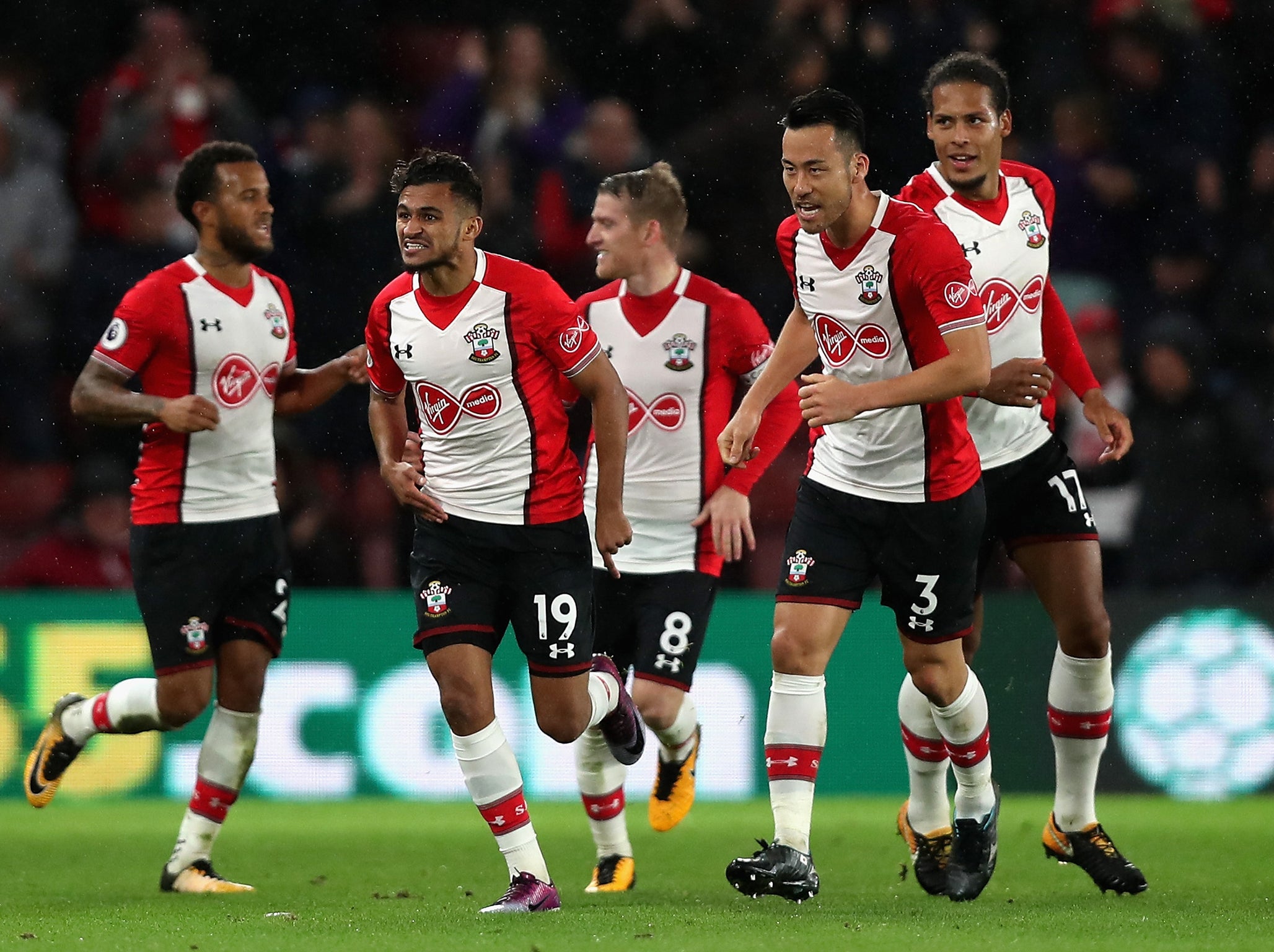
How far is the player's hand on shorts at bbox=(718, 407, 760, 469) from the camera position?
17.3 ft

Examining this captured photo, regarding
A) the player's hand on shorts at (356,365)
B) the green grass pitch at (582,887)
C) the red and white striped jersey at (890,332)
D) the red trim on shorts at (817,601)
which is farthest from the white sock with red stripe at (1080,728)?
the player's hand on shorts at (356,365)

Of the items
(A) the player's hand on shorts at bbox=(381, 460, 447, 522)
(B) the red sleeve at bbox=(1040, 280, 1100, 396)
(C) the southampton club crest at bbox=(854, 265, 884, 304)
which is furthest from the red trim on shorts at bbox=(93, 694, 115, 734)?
(B) the red sleeve at bbox=(1040, 280, 1100, 396)

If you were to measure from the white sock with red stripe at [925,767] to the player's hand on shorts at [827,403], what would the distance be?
1282 mm

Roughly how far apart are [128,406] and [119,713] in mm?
1110

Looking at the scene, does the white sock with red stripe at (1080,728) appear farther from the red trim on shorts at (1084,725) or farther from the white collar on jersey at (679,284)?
the white collar on jersey at (679,284)

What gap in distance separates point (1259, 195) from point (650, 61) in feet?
12.0

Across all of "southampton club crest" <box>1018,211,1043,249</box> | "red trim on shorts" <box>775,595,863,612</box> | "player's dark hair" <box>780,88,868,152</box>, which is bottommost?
"red trim on shorts" <box>775,595,863,612</box>

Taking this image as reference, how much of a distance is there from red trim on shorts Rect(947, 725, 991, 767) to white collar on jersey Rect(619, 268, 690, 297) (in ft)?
6.39

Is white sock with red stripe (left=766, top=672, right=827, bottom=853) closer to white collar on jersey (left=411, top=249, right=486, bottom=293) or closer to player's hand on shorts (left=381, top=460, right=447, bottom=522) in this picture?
player's hand on shorts (left=381, top=460, right=447, bottom=522)

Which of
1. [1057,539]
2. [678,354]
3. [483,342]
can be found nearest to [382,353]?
[483,342]

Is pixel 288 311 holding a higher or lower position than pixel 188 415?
higher

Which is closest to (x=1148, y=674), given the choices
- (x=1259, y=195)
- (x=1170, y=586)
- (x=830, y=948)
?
(x=1170, y=586)

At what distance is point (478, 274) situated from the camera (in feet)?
17.9

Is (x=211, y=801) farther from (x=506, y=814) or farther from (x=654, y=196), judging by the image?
(x=654, y=196)
